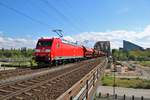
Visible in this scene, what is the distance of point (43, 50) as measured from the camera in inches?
1142

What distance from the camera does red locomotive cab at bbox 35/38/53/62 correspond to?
28.5m

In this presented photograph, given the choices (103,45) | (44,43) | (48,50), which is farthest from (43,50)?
(103,45)

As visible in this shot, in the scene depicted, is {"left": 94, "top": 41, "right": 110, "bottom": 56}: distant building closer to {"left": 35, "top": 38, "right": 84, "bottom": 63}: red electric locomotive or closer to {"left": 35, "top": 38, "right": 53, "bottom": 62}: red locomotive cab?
{"left": 35, "top": 38, "right": 84, "bottom": 63}: red electric locomotive

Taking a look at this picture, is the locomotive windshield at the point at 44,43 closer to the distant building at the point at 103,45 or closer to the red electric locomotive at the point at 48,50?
the red electric locomotive at the point at 48,50

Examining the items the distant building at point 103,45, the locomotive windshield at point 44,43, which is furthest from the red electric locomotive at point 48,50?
the distant building at point 103,45

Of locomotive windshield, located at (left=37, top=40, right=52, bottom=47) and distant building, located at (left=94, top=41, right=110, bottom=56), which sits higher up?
distant building, located at (left=94, top=41, right=110, bottom=56)

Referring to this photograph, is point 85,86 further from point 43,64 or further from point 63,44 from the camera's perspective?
point 63,44

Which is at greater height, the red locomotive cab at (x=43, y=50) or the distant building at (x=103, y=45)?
the distant building at (x=103, y=45)

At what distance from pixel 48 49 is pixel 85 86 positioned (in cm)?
1717

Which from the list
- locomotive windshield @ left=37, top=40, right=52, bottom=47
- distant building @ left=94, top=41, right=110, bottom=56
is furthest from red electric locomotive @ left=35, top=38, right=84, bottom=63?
distant building @ left=94, top=41, right=110, bottom=56

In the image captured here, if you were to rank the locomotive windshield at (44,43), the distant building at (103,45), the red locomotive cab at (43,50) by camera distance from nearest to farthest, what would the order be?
the red locomotive cab at (43,50), the locomotive windshield at (44,43), the distant building at (103,45)

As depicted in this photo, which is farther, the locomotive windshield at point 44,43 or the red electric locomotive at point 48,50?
the locomotive windshield at point 44,43

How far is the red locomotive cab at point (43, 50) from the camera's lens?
28469 mm

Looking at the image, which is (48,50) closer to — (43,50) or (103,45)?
(43,50)
